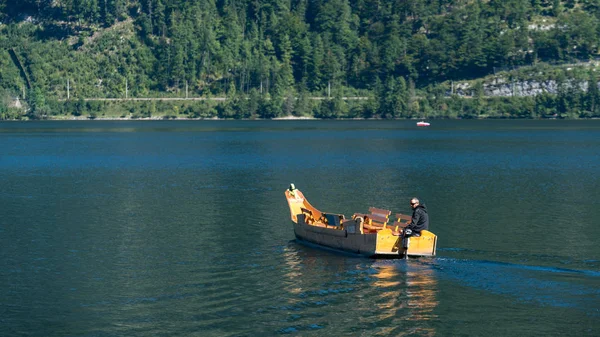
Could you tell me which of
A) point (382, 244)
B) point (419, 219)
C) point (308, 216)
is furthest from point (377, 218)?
point (308, 216)

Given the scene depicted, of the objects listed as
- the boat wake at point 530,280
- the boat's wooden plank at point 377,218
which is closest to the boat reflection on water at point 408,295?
the boat wake at point 530,280

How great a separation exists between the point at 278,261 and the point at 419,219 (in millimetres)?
9506

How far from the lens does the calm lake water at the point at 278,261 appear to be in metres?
45.1

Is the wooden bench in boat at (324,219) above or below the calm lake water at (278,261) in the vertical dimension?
above

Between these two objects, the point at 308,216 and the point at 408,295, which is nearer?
the point at 408,295

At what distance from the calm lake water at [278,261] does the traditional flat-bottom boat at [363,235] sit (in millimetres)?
878

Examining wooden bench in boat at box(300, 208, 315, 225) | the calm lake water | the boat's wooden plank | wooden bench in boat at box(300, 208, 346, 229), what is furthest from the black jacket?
wooden bench in boat at box(300, 208, 315, 225)

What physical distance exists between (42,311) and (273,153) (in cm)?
12377

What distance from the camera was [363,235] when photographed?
5822 cm

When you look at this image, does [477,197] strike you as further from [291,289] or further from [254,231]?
[291,289]

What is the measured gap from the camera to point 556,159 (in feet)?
499

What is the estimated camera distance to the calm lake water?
45.1 m

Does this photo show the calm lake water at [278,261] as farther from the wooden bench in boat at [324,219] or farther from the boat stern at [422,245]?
the wooden bench in boat at [324,219]

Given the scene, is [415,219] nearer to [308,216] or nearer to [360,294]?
[360,294]
